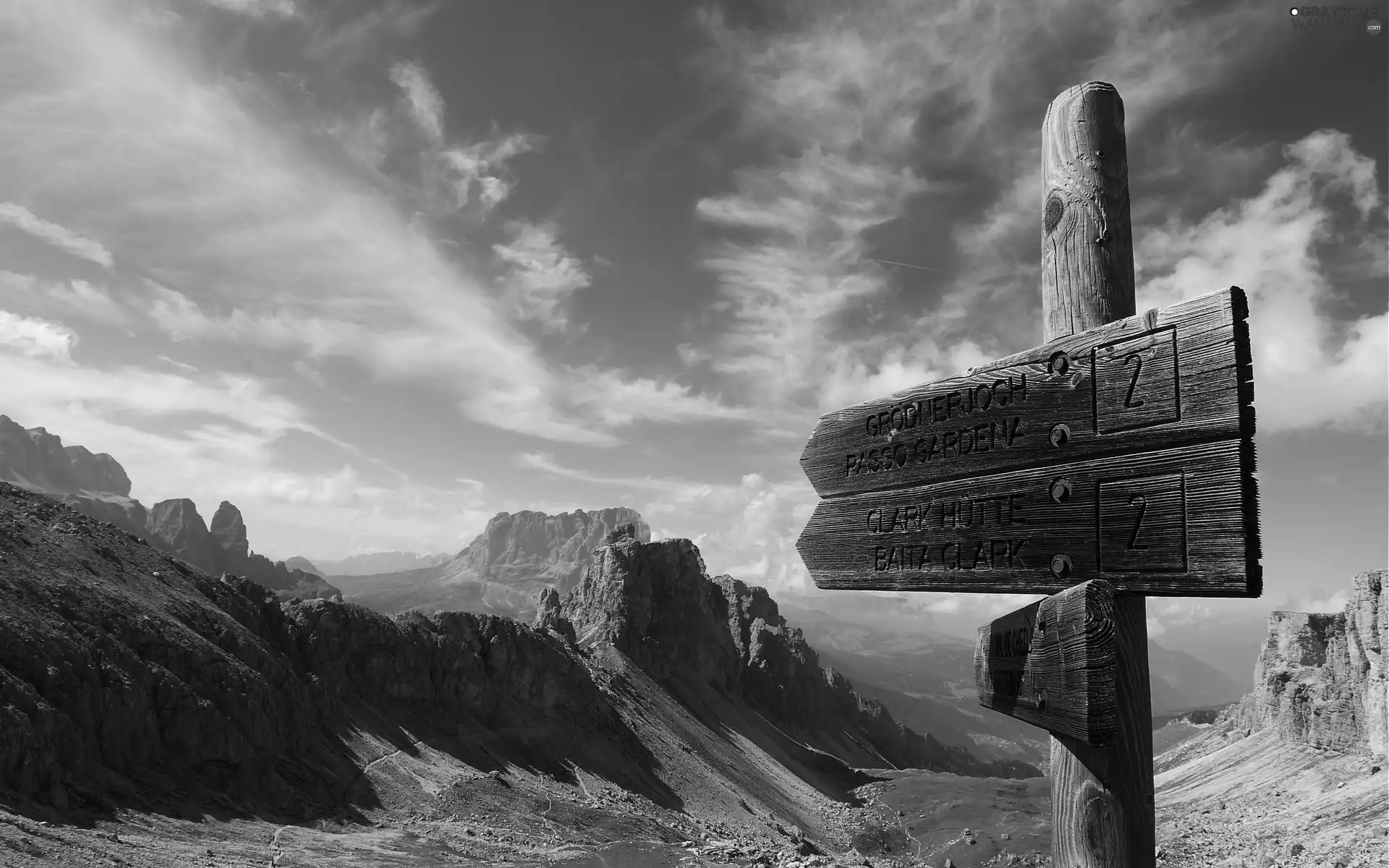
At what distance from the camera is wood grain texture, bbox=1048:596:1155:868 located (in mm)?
3398

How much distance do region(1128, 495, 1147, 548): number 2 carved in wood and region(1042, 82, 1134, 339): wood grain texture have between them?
103cm

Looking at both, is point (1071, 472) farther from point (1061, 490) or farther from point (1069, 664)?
point (1069, 664)

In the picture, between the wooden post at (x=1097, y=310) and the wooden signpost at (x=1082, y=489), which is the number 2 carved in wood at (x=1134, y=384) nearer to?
the wooden signpost at (x=1082, y=489)

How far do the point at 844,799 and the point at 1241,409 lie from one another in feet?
366

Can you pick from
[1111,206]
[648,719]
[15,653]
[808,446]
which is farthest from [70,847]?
[648,719]

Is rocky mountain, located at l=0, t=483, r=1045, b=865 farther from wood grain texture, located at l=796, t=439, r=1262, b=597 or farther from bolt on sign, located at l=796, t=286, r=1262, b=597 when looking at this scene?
bolt on sign, located at l=796, t=286, r=1262, b=597

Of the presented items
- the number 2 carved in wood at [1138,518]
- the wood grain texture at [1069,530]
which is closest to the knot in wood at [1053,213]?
the wood grain texture at [1069,530]

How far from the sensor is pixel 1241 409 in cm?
309

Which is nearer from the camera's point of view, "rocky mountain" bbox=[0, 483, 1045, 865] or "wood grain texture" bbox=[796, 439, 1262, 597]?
"wood grain texture" bbox=[796, 439, 1262, 597]

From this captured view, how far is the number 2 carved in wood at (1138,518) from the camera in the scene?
3.33 m

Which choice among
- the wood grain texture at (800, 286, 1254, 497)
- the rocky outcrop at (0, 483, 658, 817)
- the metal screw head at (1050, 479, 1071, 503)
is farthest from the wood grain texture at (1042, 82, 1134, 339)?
the rocky outcrop at (0, 483, 658, 817)

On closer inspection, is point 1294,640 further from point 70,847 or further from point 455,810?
point 70,847

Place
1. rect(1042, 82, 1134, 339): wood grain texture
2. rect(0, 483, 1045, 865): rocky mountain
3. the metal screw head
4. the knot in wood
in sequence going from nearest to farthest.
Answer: the metal screw head
rect(1042, 82, 1134, 339): wood grain texture
the knot in wood
rect(0, 483, 1045, 865): rocky mountain

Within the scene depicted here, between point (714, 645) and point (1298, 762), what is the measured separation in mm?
82133
